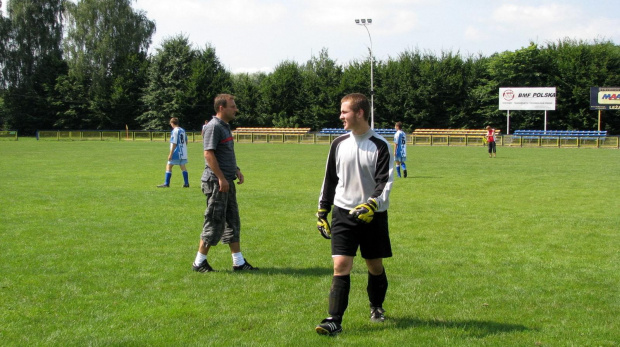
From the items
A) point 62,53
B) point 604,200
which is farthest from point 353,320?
point 62,53

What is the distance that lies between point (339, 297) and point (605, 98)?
52.3m

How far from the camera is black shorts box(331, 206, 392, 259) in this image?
190 inches

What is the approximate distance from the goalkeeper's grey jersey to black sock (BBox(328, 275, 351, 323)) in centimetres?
63

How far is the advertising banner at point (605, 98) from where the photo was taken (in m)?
49.3

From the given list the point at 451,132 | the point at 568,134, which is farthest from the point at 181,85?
the point at 568,134

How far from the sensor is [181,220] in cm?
1049

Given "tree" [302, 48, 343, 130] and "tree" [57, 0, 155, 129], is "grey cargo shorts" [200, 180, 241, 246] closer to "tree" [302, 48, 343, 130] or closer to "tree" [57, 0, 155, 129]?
"tree" [302, 48, 343, 130]

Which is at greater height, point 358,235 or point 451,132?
point 451,132

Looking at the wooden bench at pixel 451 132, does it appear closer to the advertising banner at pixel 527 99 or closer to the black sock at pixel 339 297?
the advertising banner at pixel 527 99

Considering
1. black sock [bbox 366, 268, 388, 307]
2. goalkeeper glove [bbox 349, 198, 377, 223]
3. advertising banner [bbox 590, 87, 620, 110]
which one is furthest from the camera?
advertising banner [bbox 590, 87, 620, 110]

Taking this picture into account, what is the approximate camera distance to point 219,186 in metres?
6.75

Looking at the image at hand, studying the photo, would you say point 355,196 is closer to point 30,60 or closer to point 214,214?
point 214,214

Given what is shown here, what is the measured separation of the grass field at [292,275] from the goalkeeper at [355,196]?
1.36 ft

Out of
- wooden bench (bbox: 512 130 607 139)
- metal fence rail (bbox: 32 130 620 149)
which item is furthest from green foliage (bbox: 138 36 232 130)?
wooden bench (bbox: 512 130 607 139)
